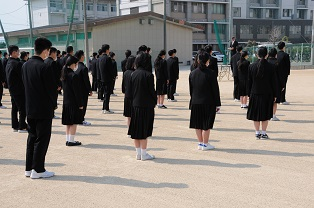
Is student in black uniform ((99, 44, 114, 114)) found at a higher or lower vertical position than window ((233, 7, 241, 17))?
lower

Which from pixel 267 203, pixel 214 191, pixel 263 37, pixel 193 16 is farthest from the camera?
pixel 263 37

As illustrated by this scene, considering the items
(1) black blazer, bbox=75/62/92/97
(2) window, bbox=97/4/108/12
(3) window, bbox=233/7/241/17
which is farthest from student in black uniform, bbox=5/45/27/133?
(2) window, bbox=97/4/108/12

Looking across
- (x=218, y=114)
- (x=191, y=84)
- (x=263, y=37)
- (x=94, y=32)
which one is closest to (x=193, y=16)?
(x=263, y=37)

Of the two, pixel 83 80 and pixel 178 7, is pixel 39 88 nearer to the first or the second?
pixel 83 80

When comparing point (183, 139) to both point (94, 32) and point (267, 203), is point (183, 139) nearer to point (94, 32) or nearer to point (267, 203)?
point (267, 203)

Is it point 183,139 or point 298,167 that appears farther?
point 183,139

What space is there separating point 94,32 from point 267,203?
98.3 feet

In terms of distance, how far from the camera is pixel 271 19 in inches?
2263

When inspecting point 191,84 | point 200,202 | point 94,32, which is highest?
point 94,32

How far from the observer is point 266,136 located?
7.21m

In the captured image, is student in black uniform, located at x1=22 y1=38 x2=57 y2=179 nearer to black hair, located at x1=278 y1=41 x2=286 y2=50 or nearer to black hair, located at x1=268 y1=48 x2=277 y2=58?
black hair, located at x1=268 y1=48 x2=277 y2=58

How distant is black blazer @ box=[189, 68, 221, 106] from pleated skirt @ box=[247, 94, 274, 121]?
1.19 m

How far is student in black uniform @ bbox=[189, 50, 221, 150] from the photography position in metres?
6.19

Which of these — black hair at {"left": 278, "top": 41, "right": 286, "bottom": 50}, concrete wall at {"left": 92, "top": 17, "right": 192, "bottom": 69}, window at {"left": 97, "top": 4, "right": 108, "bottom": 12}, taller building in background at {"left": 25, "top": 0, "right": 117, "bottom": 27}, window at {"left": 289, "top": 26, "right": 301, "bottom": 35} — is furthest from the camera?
window at {"left": 97, "top": 4, "right": 108, "bottom": 12}
